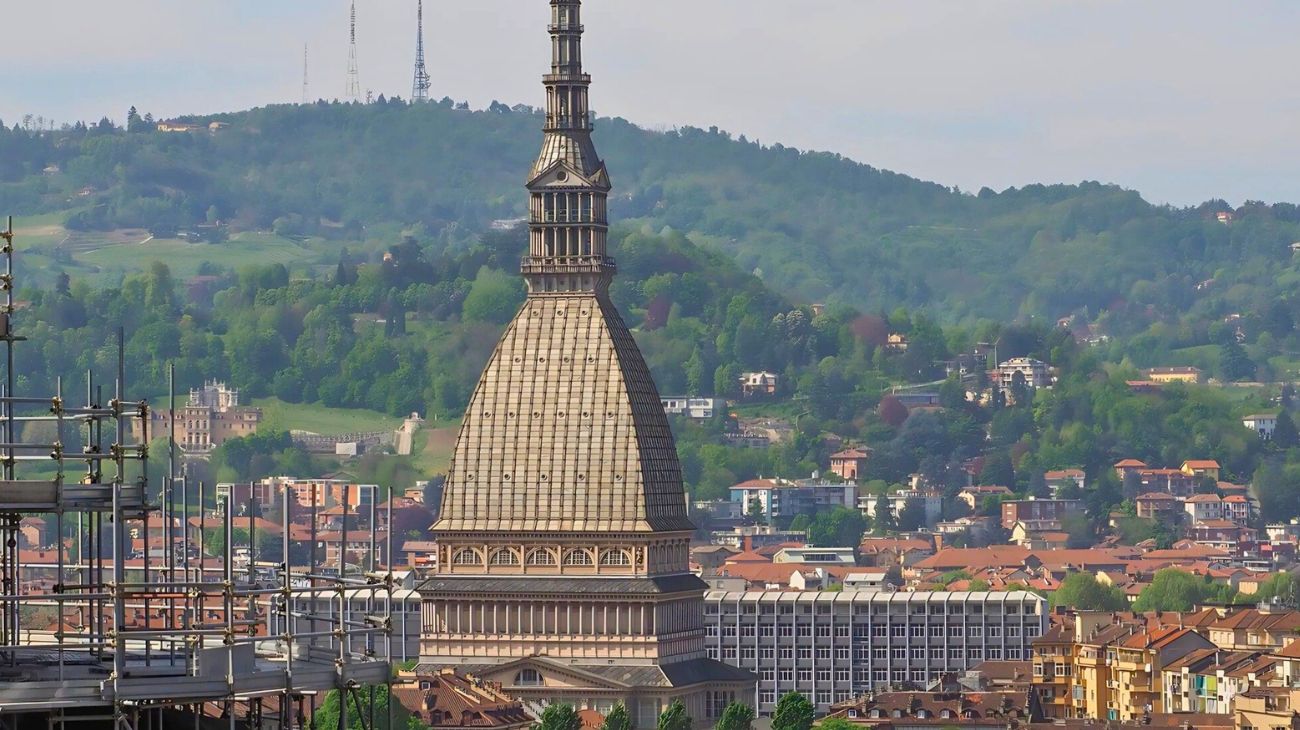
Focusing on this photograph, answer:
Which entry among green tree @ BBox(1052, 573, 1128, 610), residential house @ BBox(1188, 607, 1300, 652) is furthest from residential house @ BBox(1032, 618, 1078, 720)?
green tree @ BBox(1052, 573, 1128, 610)

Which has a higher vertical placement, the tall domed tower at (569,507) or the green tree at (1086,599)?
the tall domed tower at (569,507)

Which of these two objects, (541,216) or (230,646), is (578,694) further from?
(230,646)

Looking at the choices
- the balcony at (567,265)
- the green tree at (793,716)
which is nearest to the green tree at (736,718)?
the green tree at (793,716)

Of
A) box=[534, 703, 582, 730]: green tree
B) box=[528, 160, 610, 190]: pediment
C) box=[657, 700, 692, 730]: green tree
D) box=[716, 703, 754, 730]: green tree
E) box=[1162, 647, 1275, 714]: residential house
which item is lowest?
box=[657, 700, 692, 730]: green tree

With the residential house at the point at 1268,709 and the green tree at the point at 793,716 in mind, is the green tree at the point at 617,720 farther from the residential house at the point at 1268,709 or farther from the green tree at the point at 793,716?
the residential house at the point at 1268,709

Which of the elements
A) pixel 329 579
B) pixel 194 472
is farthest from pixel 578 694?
pixel 329 579

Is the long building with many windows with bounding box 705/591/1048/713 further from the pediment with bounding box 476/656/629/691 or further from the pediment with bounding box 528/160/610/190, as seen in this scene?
the pediment with bounding box 476/656/629/691
